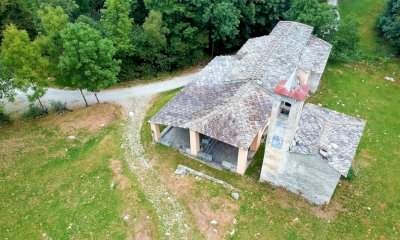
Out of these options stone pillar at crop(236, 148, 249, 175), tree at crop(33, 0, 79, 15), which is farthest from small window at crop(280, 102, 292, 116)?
tree at crop(33, 0, 79, 15)

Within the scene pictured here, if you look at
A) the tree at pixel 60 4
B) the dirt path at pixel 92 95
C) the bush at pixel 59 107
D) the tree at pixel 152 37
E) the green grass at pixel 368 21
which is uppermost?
the tree at pixel 60 4

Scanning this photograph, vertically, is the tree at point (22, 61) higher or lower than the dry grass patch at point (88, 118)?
higher

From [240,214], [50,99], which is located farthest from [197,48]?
[240,214]

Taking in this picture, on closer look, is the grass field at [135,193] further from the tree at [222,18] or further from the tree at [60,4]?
the tree at [222,18]

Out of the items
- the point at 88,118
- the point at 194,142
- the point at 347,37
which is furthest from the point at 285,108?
the point at 347,37

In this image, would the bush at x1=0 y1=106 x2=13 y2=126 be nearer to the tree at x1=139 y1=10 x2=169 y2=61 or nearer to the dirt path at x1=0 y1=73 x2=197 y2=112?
the dirt path at x1=0 y1=73 x2=197 y2=112

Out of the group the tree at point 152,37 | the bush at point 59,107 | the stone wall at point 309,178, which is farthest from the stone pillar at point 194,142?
the tree at point 152,37

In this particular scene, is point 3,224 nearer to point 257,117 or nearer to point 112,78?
point 112,78
